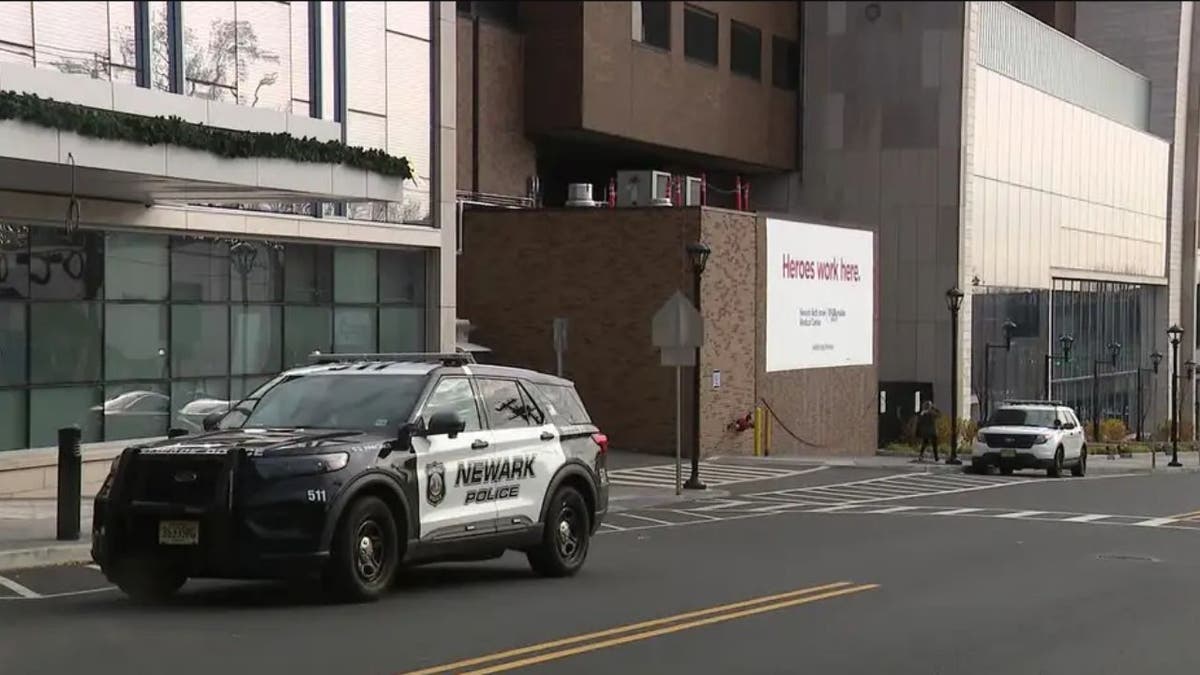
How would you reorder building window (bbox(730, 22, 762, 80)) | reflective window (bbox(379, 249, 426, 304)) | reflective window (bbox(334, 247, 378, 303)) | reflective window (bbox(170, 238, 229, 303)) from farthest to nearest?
building window (bbox(730, 22, 762, 80)), reflective window (bbox(379, 249, 426, 304)), reflective window (bbox(334, 247, 378, 303)), reflective window (bbox(170, 238, 229, 303))

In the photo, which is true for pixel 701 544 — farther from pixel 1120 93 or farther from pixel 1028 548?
pixel 1120 93

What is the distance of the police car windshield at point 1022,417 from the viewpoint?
36.7 m

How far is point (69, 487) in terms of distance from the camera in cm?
1555

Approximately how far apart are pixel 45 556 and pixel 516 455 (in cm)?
480

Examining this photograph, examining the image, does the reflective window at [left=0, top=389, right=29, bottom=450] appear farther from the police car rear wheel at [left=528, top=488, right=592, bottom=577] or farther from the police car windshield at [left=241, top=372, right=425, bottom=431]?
the police car rear wheel at [left=528, top=488, right=592, bottom=577]

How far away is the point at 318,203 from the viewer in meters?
25.1

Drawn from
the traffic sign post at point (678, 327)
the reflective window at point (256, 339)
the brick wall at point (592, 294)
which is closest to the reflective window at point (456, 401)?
the traffic sign post at point (678, 327)

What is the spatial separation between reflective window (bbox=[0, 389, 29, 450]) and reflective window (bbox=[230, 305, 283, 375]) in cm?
421

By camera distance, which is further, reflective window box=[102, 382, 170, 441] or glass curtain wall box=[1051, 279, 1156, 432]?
glass curtain wall box=[1051, 279, 1156, 432]

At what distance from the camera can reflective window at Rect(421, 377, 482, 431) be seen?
40.3 ft

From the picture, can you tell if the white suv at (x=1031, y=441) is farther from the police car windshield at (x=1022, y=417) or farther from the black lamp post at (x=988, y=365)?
the black lamp post at (x=988, y=365)

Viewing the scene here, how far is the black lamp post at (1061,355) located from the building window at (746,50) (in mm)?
17966

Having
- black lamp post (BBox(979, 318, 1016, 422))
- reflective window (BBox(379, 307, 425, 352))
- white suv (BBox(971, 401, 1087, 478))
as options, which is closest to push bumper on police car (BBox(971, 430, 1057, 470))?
white suv (BBox(971, 401, 1087, 478))

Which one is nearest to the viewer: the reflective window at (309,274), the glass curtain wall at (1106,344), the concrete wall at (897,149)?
the reflective window at (309,274)
